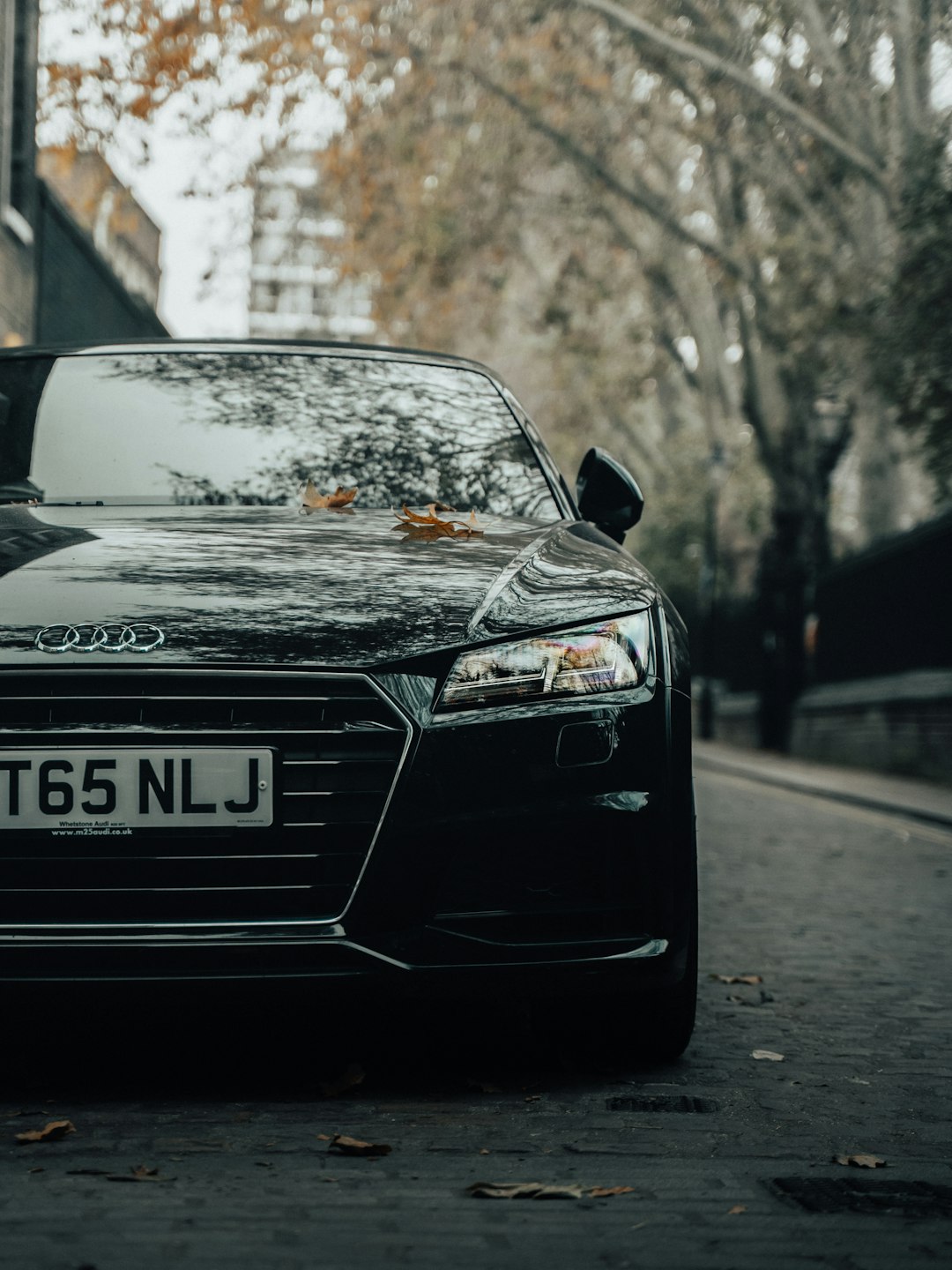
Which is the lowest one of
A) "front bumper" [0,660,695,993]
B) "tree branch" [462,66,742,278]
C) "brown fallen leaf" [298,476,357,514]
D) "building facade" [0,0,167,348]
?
"front bumper" [0,660,695,993]

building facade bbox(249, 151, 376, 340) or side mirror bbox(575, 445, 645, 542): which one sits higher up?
building facade bbox(249, 151, 376, 340)

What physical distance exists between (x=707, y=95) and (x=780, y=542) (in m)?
6.68

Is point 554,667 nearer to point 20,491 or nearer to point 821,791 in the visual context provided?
point 20,491

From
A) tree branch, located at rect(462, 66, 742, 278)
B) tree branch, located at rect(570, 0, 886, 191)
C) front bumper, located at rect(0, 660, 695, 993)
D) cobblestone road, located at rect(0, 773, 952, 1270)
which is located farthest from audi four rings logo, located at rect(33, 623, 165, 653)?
tree branch, located at rect(462, 66, 742, 278)

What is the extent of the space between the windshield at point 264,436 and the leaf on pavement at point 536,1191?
1939mm

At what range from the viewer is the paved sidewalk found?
14625mm

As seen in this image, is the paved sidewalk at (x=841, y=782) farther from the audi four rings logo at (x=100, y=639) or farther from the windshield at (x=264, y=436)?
the audi four rings logo at (x=100, y=639)

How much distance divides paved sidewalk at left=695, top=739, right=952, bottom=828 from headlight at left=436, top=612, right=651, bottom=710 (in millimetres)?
9926

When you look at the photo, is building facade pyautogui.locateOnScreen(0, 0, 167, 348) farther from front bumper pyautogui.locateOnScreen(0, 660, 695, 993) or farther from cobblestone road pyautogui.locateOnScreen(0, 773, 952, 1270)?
front bumper pyautogui.locateOnScreen(0, 660, 695, 993)

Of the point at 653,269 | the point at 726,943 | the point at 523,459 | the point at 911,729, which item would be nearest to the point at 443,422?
the point at 523,459

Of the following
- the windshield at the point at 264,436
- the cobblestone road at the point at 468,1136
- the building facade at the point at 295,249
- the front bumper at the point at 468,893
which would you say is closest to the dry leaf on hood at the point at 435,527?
the windshield at the point at 264,436

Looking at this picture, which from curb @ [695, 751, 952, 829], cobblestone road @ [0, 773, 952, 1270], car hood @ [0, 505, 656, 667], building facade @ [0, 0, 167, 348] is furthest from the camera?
building facade @ [0, 0, 167, 348]

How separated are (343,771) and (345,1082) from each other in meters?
0.75

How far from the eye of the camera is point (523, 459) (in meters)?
5.00
